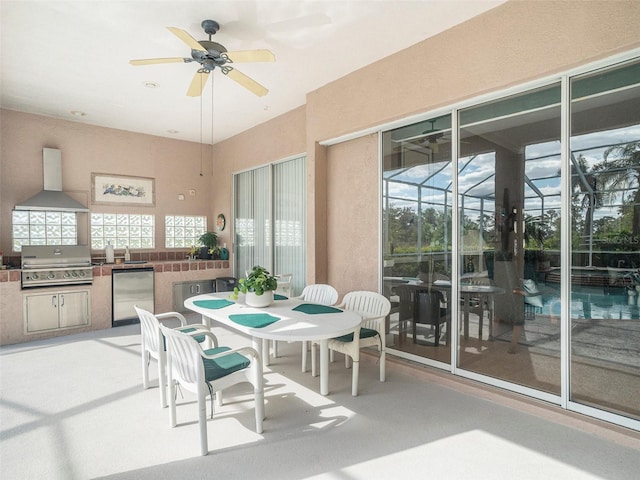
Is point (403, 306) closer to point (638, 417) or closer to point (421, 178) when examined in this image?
point (421, 178)

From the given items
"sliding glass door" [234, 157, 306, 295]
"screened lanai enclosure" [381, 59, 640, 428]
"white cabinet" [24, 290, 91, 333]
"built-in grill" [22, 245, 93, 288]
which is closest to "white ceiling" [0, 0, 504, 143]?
"screened lanai enclosure" [381, 59, 640, 428]

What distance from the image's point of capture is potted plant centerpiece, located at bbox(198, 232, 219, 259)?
→ 663 centimetres

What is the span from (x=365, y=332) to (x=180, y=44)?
328 centimetres

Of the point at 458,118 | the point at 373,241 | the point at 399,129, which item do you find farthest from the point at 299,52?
the point at 373,241

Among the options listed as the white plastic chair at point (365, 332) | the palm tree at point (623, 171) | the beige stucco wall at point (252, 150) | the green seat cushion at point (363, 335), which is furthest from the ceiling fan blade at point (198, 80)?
the palm tree at point (623, 171)

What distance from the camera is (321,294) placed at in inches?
148

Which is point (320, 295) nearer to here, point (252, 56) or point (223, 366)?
point (223, 366)

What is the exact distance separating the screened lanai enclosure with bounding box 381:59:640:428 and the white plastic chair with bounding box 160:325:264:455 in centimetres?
189

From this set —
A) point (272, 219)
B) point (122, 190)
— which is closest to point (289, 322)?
point (272, 219)

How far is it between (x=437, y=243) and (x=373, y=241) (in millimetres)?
771

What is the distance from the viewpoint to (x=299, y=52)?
350 cm

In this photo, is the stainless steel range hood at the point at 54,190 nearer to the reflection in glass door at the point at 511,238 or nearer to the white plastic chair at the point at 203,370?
A: the white plastic chair at the point at 203,370

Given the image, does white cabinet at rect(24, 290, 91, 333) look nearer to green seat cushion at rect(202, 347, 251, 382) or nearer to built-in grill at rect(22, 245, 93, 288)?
built-in grill at rect(22, 245, 93, 288)

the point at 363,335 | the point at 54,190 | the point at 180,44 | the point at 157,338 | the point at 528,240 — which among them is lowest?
the point at 363,335
